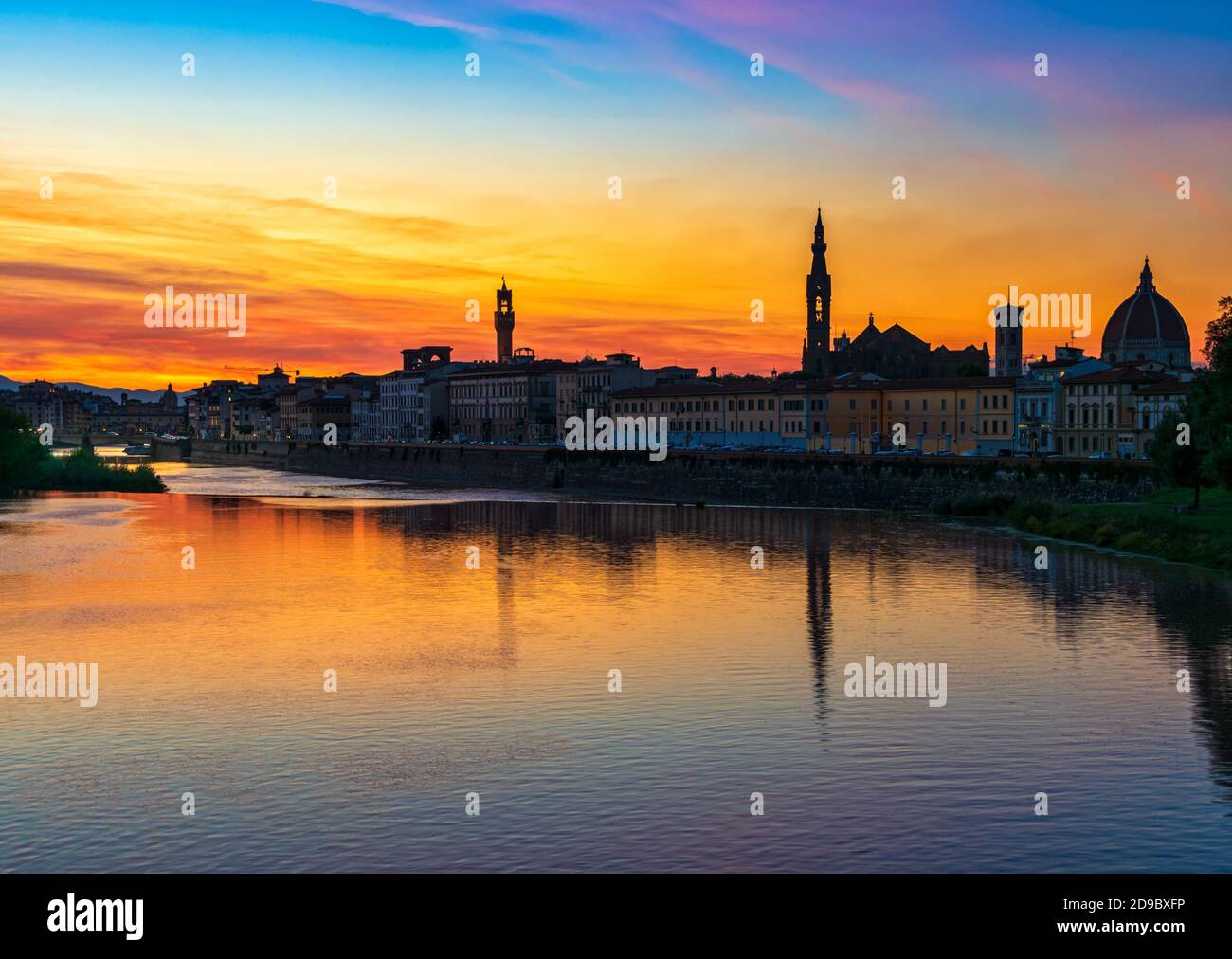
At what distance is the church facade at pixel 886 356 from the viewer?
16538cm

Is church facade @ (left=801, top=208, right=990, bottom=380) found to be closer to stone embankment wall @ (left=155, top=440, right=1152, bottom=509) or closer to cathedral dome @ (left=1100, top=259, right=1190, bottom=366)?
cathedral dome @ (left=1100, top=259, right=1190, bottom=366)

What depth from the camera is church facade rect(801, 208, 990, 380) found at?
16538 centimetres

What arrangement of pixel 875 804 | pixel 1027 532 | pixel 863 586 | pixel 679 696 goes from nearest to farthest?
pixel 875 804 → pixel 679 696 → pixel 863 586 → pixel 1027 532

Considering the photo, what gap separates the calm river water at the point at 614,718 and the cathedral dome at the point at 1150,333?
9423 cm

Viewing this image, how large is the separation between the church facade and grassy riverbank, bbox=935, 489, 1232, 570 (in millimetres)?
90158

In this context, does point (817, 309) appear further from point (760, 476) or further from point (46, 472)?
point (46, 472)

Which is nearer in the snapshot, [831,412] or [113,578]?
[113,578]

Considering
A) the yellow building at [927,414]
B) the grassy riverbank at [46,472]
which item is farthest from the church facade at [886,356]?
the grassy riverbank at [46,472]
